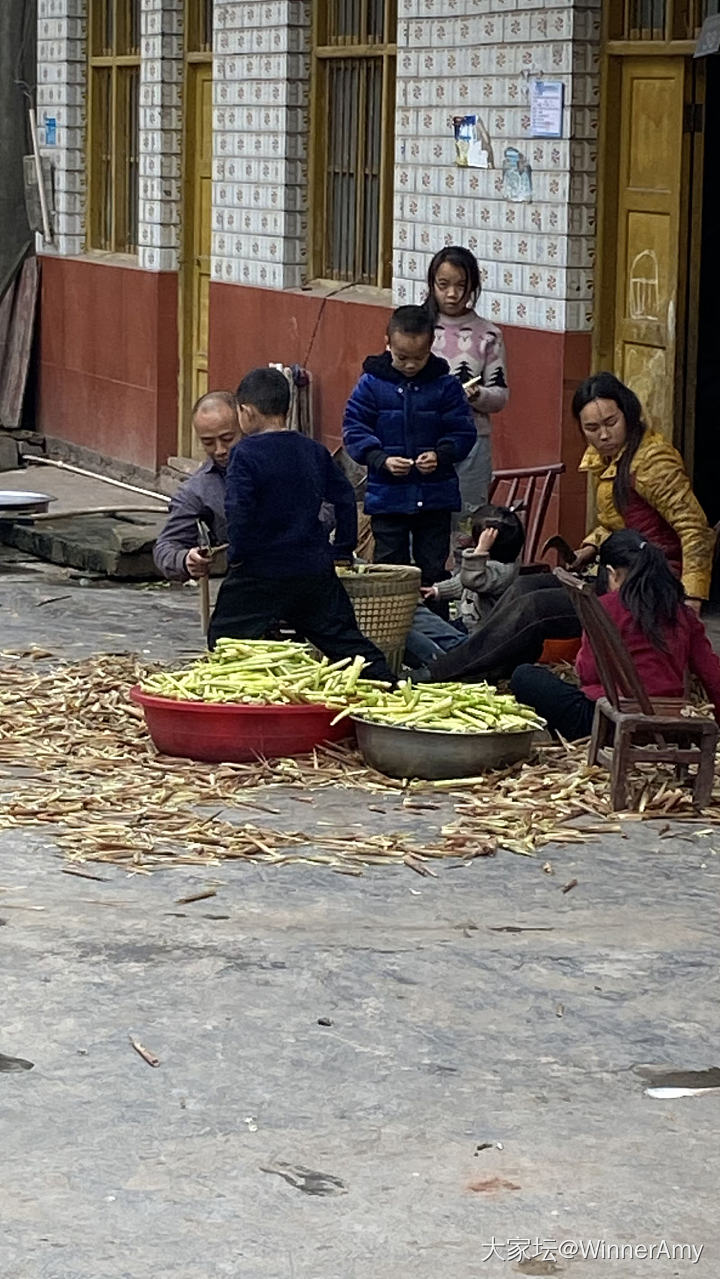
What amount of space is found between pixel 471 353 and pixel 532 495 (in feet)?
3.34

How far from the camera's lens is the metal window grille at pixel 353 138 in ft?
47.7

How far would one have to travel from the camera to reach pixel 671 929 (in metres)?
6.92

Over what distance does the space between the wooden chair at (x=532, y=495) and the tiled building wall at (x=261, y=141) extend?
393cm

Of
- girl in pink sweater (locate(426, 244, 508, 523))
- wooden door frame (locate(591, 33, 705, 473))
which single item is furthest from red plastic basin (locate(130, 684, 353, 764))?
wooden door frame (locate(591, 33, 705, 473))

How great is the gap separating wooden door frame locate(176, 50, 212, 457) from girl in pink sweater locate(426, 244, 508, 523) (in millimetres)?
6293

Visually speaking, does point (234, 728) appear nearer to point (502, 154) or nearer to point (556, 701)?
point (556, 701)

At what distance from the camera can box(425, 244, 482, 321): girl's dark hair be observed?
1118 cm

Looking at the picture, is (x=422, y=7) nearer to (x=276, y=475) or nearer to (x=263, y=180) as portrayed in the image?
(x=263, y=180)

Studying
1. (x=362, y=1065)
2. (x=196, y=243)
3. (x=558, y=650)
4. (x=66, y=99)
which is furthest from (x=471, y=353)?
(x=66, y=99)

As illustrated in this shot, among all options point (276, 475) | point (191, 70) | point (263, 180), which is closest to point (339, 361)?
point (263, 180)

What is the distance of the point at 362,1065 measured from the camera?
18.9ft

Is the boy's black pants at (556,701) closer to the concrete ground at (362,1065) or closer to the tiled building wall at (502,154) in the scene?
the concrete ground at (362,1065)

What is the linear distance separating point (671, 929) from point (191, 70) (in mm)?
11611

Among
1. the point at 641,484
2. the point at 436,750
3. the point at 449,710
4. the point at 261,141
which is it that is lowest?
the point at 436,750
